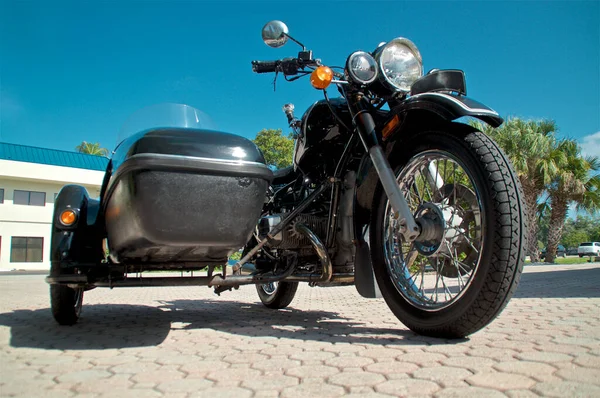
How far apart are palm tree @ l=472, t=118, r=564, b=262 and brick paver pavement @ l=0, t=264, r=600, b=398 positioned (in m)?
17.3

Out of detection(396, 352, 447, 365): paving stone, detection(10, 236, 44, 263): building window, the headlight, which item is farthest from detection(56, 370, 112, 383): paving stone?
detection(10, 236, 44, 263): building window

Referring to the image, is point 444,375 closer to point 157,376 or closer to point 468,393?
point 468,393

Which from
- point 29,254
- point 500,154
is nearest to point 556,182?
point 500,154

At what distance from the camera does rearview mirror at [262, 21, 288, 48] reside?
312cm

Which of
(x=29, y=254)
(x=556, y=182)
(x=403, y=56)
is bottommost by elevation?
(x=29, y=254)

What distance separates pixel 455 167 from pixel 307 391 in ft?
4.91

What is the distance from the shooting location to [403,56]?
3.05 metres

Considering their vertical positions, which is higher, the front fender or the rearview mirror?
the rearview mirror

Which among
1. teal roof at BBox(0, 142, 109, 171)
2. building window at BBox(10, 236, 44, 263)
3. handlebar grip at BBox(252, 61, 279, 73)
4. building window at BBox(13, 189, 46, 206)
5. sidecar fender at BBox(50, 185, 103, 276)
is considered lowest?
building window at BBox(10, 236, 44, 263)

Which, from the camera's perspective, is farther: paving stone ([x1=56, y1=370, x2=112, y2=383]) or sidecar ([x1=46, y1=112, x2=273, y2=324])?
sidecar ([x1=46, y1=112, x2=273, y2=324])

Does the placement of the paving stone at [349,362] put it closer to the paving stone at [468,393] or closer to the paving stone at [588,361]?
the paving stone at [468,393]

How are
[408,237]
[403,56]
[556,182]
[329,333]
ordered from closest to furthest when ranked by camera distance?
[408,237]
[329,333]
[403,56]
[556,182]

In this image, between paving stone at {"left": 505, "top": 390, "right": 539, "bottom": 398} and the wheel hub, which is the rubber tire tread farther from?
paving stone at {"left": 505, "top": 390, "right": 539, "bottom": 398}

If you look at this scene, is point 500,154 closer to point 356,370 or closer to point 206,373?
point 356,370
